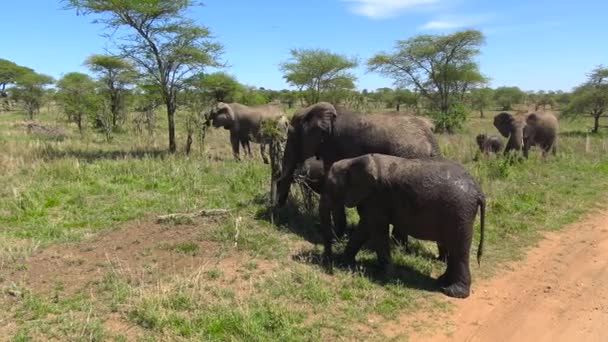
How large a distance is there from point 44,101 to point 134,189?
3554cm

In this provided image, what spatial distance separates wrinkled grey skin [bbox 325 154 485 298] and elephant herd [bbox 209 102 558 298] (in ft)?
0.04

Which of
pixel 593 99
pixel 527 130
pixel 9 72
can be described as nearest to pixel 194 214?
pixel 527 130

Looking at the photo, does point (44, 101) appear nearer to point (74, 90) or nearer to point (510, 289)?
point (74, 90)

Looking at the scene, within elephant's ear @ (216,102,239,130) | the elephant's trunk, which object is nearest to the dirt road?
the elephant's trunk

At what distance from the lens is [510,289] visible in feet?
20.3

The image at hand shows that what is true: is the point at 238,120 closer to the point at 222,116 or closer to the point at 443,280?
the point at 222,116

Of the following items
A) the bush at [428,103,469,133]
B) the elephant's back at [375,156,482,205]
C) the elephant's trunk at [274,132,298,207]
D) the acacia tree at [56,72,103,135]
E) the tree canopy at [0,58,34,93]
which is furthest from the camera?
the tree canopy at [0,58,34,93]

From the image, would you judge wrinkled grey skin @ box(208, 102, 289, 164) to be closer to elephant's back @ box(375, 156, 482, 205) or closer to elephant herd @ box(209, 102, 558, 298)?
elephant herd @ box(209, 102, 558, 298)

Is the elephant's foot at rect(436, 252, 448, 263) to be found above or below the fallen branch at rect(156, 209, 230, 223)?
below

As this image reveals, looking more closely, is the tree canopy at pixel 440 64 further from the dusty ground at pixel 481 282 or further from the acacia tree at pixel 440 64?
the dusty ground at pixel 481 282

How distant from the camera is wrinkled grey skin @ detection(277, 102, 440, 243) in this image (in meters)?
7.41

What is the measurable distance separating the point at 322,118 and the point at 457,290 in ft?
11.5

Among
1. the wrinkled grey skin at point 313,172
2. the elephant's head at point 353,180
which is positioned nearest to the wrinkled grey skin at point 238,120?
the wrinkled grey skin at point 313,172

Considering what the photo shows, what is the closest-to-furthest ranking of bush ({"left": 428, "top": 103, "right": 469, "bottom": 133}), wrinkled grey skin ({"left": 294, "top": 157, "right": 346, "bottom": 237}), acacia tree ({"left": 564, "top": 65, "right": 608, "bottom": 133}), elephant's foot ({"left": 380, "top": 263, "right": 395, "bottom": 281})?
1. elephant's foot ({"left": 380, "top": 263, "right": 395, "bottom": 281})
2. wrinkled grey skin ({"left": 294, "top": 157, "right": 346, "bottom": 237})
3. bush ({"left": 428, "top": 103, "right": 469, "bottom": 133})
4. acacia tree ({"left": 564, "top": 65, "right": 608, "bottom": 133})
